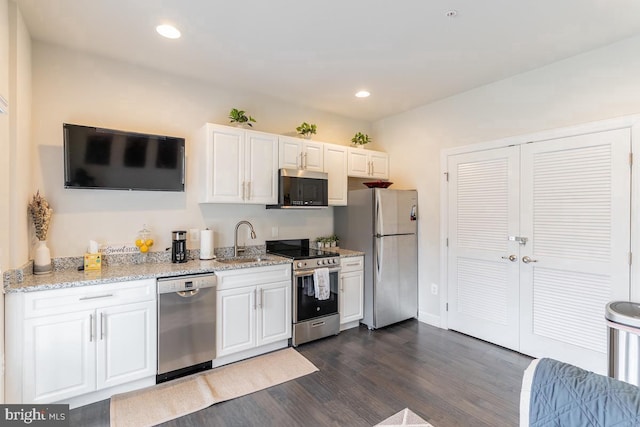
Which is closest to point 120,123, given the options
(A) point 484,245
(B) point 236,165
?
(B) point 236,165

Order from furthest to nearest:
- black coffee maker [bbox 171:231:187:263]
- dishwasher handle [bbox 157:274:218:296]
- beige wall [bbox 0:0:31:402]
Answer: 1. black coffee maker [bbox 171:231:187:263]
2. dishwasher handle [bbox 157:274:218:296]
3. beige wall [bbox 0:0:31:402]

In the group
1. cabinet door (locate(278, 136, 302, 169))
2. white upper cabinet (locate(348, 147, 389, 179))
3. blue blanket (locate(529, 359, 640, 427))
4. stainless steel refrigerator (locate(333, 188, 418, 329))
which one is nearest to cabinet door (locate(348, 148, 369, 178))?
white upper cabinet (locate(348, 147, 389, 179))

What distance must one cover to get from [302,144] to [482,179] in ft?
6.88

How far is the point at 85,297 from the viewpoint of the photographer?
227 centimetres

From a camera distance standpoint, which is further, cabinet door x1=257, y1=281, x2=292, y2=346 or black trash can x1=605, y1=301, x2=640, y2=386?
cabinet door x1=257, y1=281, x2=292, y2=346

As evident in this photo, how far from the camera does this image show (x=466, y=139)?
3691mm

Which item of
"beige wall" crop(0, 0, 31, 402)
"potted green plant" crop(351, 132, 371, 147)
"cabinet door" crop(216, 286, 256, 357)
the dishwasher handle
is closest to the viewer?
"beige wall" crop(0, 0, 31, 402)

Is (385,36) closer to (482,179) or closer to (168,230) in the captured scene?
(482,179)

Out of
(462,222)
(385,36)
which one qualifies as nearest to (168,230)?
(385,36)

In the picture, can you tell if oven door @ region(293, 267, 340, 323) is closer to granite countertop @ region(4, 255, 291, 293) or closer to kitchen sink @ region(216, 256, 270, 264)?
granite countertop @ region(4, 255, 291, 293)

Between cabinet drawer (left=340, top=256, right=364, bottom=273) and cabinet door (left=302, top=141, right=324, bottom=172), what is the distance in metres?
1.16

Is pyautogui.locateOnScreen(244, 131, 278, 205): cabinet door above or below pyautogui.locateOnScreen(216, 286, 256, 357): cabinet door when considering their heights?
above

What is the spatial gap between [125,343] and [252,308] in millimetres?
1066

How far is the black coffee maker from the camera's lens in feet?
9.96
